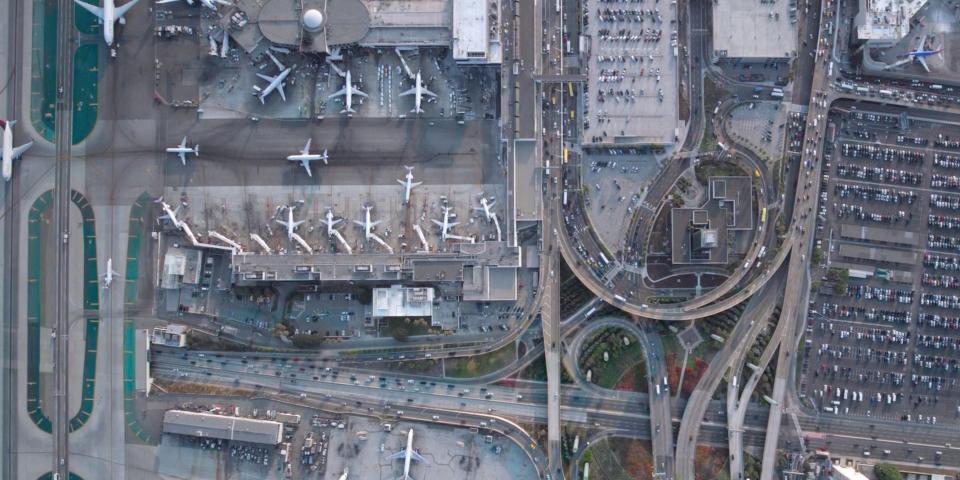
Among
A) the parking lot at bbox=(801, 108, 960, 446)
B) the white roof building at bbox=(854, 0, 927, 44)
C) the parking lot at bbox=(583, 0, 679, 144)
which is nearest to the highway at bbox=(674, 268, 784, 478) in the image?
the parking lot at bbox=(801, 108, 960, 446)

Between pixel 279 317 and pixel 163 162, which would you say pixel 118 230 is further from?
pixel 279 317

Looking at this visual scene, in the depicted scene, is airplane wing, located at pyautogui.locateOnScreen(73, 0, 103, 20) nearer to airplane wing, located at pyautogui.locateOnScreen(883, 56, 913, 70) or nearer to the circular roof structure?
the circular roof structure

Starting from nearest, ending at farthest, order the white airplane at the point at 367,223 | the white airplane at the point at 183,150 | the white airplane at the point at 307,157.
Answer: the white airplane at the point at 307,157
the white airplane at the point at 367,223
the white airplane at the point at 183,150

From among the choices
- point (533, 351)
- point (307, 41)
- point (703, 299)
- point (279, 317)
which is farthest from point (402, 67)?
point (703, 299)

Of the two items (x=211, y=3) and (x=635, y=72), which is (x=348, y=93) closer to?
(x=211, y=3)

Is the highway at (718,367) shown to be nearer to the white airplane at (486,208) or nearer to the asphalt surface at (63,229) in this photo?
the white airplane at (486,208)

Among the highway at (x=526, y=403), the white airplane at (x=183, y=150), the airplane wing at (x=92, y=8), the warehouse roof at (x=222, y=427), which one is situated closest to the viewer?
the warehouse roof at (x=222, y=427)

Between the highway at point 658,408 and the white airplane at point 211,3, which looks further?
the highway at point 658,408

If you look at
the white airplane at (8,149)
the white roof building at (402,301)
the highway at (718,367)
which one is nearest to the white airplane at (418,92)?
the white roof building at (402,301)
